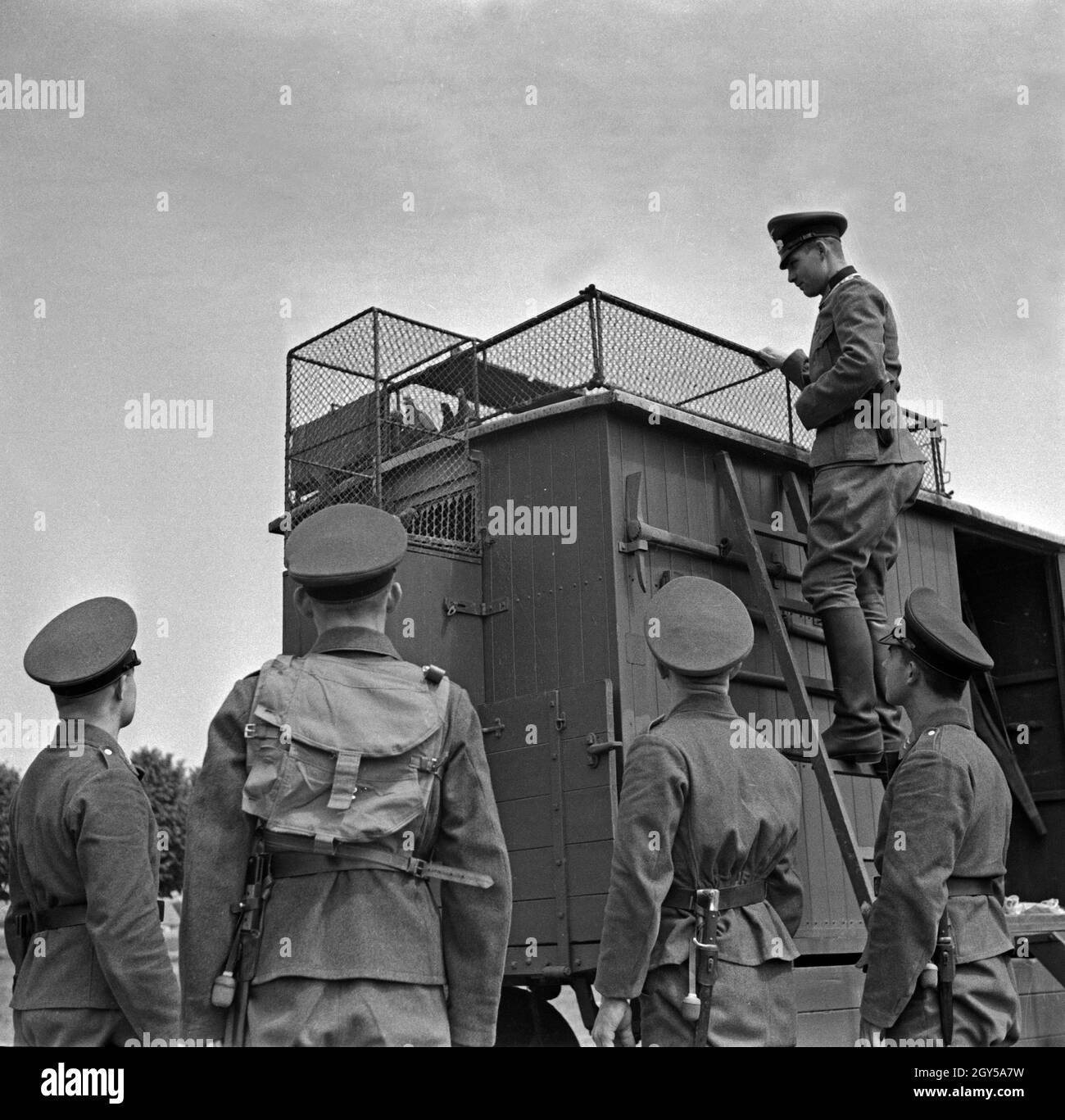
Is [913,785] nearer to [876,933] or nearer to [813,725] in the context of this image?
[876,933]

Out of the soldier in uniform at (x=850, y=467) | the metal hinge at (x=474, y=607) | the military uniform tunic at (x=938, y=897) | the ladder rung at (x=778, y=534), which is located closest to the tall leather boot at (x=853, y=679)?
the soldier in uniform at (x=850, y=467)

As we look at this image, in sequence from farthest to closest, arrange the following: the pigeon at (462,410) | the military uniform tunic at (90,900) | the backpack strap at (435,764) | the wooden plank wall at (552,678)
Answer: the pigeon at (462,410) < the wooden plank wall at (552,678) < the military uniform tunic at (90,900) < the backpack strap at (435,764)

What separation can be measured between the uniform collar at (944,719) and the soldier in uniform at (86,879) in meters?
2.35

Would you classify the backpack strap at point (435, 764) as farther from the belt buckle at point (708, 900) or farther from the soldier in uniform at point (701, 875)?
the belt buckle at point (708, 900)

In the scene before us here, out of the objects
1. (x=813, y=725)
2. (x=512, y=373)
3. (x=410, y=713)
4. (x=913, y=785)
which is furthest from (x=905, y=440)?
(x=410, y=713)

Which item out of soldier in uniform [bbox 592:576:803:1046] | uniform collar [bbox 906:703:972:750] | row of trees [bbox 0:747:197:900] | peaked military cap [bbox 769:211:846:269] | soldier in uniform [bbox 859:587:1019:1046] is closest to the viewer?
soldier in uniform [bbox 592:576:803:1046]

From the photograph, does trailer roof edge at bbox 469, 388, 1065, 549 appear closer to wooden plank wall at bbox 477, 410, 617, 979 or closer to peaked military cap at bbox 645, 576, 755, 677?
wooden plank wall at bbox 477, 410, 617, 979

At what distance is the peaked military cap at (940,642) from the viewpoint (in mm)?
4785

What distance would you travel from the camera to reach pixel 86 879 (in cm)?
403

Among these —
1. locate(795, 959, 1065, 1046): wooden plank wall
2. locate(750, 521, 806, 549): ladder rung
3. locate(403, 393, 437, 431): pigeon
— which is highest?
locate(403, 393, 437, 431): pigeon

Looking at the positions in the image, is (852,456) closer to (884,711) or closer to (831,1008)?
(884,711)

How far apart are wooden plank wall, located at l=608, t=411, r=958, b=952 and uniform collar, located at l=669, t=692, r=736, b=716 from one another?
71.7 inches

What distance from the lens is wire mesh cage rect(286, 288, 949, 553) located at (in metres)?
7.16

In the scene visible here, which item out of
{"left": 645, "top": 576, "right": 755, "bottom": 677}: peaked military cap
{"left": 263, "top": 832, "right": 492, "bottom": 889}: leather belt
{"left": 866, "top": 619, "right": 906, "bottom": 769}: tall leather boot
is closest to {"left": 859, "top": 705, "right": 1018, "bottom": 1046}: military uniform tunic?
{"left": 645, "top": 576, "right": 755, "bottom": 677}: peaked military cap
